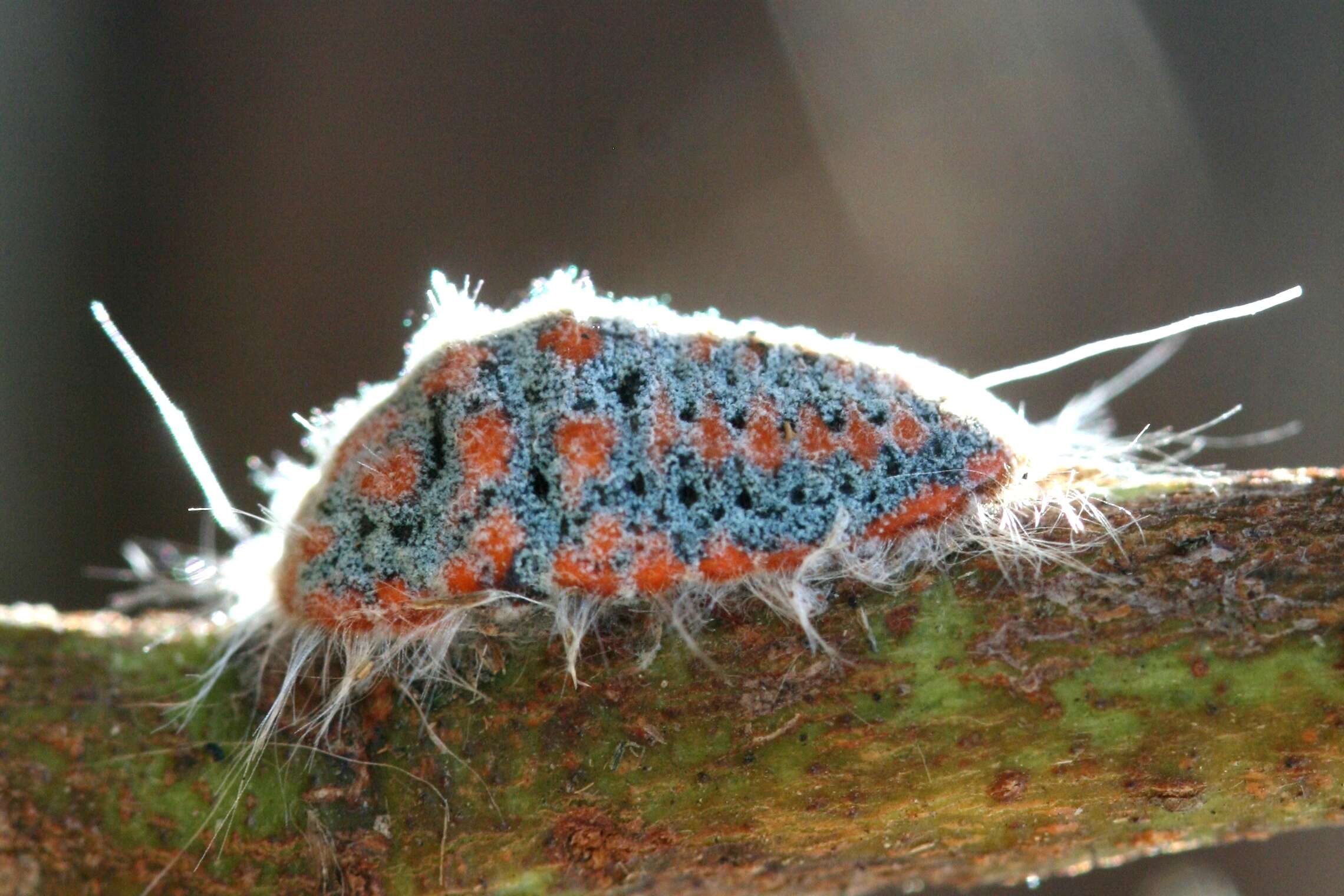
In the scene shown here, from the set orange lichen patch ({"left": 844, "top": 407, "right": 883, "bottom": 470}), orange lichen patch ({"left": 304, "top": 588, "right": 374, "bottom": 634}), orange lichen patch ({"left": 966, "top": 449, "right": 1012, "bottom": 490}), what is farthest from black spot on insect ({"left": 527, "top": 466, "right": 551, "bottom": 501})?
orange lichen patch ({"left": 966, "top": 449, "right": 1012, "bottom": 490})

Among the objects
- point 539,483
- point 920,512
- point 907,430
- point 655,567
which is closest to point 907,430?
point 907,430

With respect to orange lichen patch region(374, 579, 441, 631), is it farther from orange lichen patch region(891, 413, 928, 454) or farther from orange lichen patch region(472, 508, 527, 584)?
orange lichen patch region(891, 413, 928, 454)

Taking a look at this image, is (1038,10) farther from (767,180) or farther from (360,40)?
(360,40)

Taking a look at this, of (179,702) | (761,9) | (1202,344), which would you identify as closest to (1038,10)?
(761,9)

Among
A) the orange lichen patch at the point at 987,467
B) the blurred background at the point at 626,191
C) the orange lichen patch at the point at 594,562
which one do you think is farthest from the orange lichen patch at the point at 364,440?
the blurred background at the point at 626,191

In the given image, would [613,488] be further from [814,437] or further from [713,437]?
[814,437]

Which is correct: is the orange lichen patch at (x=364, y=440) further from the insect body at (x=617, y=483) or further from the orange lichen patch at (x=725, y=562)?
the orange lichen patch at (x=725, y=562)

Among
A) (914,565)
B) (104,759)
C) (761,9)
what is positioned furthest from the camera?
(761,9)
